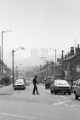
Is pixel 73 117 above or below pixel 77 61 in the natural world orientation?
below

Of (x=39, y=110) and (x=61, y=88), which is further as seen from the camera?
(x=61, y=88)

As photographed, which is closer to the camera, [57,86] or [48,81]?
[57,86]

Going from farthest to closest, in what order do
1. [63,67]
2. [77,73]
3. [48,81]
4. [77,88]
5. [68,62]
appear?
[63,67] < [68,62] < [77,73] < [48,81] < [77,88]

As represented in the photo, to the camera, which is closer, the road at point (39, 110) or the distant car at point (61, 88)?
the road at point (39, 110)

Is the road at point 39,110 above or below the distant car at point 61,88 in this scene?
below

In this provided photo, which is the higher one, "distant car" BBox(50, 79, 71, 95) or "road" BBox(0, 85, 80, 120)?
"distant car" BBox(50, 79, 71, 95)

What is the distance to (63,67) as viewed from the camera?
10725 cm

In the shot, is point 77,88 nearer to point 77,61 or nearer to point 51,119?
point 51,119

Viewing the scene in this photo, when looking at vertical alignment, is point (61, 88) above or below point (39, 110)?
above

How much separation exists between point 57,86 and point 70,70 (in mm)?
54042

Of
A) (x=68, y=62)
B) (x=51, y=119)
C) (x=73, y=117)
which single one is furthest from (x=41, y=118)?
(x=68, y=62)

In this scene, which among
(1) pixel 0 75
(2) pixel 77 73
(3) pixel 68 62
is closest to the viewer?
(1) pixel 0 75

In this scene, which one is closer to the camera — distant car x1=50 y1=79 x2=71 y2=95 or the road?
the road

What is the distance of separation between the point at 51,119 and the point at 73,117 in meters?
1.30
